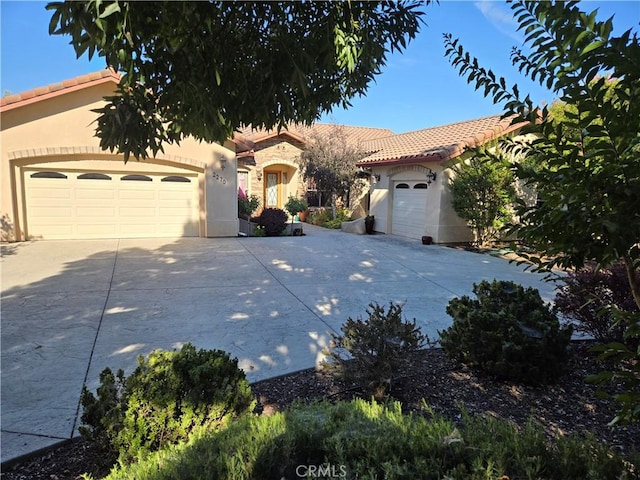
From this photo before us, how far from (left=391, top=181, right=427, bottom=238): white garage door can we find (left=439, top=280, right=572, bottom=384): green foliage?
10566 millimetres

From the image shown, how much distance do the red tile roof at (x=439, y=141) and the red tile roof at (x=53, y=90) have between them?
33.0 feet

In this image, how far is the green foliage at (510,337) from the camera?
348 cm

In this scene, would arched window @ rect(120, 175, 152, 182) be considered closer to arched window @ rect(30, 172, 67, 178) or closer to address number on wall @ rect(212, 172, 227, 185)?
arched window @ rect(30, 172, 67, 178)

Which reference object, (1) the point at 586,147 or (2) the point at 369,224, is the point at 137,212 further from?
(1) the point at 586,147

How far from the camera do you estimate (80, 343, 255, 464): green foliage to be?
7.60 feet

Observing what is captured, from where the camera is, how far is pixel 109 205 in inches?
495

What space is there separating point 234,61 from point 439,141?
47.8ft

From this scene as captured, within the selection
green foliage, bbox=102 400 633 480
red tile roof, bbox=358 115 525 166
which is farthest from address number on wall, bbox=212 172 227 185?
green foliage, bbox=102 400 633 480

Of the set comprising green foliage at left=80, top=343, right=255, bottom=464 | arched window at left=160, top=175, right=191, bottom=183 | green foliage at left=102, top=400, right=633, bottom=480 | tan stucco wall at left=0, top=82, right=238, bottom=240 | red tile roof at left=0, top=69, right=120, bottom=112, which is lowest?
green foliage at left=80, top=343, right=255, bottom=464

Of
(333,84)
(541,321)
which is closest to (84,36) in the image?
(333,84)

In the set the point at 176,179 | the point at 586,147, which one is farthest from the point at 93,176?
the point at 586,147

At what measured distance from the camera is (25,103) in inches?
418

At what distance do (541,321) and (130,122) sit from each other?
386cm

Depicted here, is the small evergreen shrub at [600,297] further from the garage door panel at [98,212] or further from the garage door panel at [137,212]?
the garage door panel at [98,212]
